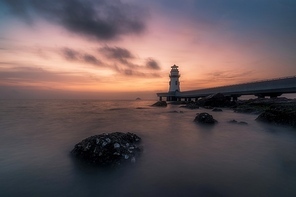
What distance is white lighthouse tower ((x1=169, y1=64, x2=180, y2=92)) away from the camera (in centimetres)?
6947

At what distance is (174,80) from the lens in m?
70.4

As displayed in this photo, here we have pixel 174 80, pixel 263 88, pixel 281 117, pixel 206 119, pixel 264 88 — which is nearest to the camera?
pixel 281 117

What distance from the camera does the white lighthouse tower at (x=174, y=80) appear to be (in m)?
69.5

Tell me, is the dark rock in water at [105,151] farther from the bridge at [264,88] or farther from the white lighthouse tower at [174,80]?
the white lighthouse tower at [174,80]

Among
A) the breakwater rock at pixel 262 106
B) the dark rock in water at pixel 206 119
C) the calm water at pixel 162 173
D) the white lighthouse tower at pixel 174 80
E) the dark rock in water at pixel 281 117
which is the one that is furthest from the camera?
the white lighthouse tower at pixel 174 80

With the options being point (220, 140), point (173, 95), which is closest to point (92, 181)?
point (220, 140)

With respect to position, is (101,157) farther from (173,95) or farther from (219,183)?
(173,95)

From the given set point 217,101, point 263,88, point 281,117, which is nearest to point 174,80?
point 217,101

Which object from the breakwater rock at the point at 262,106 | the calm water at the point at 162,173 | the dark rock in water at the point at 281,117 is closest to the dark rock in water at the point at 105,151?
the calm water at the point at 162,173

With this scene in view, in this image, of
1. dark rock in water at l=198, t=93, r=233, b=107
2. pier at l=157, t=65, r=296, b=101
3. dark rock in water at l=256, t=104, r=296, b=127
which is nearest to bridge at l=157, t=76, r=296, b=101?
pier at l=157, t=65, r=296, b=101

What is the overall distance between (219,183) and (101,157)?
355 cm

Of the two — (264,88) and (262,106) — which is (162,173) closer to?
(262,106)

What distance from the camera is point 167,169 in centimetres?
590

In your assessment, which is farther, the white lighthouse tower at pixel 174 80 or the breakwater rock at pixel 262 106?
the white lighthouse tower at pixel 174 80
